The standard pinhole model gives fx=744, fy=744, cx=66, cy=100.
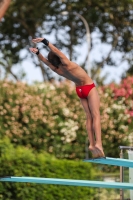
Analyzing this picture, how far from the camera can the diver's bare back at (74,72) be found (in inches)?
328

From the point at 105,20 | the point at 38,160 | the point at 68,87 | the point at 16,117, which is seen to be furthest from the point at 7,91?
the point at 105,20

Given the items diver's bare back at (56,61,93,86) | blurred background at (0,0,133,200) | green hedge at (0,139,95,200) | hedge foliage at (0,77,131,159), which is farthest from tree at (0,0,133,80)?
diver's bare back at (56,61,93,86)

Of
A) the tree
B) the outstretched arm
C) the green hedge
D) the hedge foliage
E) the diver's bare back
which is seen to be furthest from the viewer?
the tree

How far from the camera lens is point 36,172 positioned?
60.1ft

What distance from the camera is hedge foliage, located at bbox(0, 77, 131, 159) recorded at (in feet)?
90.4

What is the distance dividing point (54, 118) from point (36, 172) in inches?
422

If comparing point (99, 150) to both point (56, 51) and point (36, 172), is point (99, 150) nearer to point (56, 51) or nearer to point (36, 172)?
point (56, 51)

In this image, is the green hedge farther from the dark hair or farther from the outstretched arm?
the outstretched arm

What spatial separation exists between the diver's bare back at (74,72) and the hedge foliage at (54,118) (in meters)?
18.6

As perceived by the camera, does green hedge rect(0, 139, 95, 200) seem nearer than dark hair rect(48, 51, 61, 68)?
No

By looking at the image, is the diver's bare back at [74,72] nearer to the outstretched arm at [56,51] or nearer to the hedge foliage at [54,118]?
the outstretched arm at [56,51]

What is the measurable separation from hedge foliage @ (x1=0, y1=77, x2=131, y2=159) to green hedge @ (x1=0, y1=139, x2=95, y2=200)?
7.31 meters

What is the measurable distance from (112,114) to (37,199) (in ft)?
44.4

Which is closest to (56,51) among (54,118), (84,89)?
(84,89)
